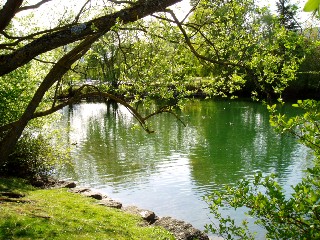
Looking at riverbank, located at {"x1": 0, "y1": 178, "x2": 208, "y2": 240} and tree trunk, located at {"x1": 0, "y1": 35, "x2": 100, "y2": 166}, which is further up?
tree trunk, located at {"x1": 0, "y1": 35, "x2": 100, "y2": 166}

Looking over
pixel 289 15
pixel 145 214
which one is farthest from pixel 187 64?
pixel 145 214

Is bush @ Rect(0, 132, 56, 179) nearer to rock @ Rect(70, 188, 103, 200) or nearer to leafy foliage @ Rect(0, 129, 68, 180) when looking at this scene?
leafy foliage @ Rect(0, 129, 68, 180)

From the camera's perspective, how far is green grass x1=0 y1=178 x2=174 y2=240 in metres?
8.83

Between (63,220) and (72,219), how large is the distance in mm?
507

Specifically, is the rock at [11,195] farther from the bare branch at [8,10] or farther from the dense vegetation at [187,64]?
the bare branch at [8,10]

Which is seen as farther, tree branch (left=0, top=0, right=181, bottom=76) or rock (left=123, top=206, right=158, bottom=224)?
rock (left=123, top=206, right=158, bottom=224)

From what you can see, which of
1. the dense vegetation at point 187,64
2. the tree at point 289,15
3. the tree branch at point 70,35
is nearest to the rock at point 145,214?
the dense vegetation at point 187,64

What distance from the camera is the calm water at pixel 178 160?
18969mm

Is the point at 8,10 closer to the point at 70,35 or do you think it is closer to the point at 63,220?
the point at 70,35

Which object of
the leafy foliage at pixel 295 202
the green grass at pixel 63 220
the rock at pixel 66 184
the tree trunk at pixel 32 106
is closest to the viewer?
the leafy foliage at pixel 295 202

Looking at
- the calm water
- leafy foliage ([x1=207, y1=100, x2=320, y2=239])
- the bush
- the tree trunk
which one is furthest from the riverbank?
leafy foliage ([x1=207, y1=100, x2=320, y2=239])

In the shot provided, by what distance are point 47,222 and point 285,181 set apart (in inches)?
576

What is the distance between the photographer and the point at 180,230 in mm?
12750

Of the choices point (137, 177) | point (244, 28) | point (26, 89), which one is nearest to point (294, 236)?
point (244, 28)
